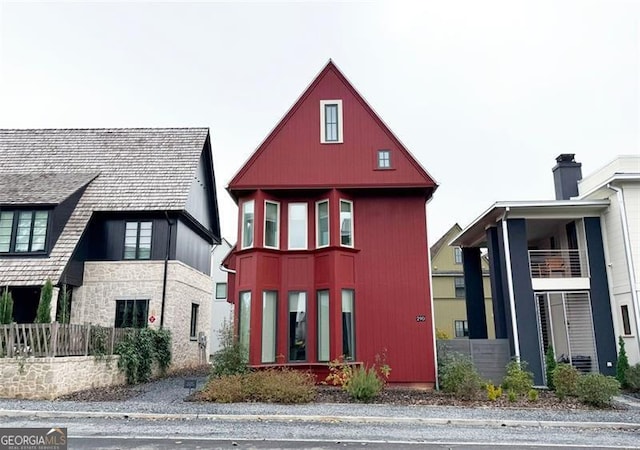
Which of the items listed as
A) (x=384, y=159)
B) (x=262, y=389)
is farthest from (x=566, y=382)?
(x=384, y=159)

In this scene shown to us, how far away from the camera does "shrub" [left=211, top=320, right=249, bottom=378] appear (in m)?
12.2

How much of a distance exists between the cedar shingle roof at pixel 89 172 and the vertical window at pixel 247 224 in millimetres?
4895

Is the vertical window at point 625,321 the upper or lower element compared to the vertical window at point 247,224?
lower

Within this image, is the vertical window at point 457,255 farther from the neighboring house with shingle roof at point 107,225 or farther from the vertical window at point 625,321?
the neighboring house with shingle roof at point 107,225

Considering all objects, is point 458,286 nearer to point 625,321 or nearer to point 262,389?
point 625,321

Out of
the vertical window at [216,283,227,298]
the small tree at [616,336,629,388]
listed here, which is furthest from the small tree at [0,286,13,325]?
the vertical window at [216,283,227,298]

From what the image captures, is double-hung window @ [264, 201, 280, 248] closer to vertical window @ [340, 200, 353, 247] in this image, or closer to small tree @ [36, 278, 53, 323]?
vertical window @ [340, 200, 353, 247]

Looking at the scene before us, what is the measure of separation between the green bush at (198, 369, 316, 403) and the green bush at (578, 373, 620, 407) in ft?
22.2

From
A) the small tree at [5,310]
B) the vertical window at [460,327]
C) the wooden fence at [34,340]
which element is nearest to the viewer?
the wooden fence at [34,340]

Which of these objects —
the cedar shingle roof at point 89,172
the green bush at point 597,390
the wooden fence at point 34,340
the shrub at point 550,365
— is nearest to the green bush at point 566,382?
the green bush at point 597,390

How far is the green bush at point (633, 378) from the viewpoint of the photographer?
1323cm

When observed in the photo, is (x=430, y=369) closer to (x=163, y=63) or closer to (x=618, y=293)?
(x=618, y=293)

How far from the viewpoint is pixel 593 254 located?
15133 millimetres

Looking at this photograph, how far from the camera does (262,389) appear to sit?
10.9m
